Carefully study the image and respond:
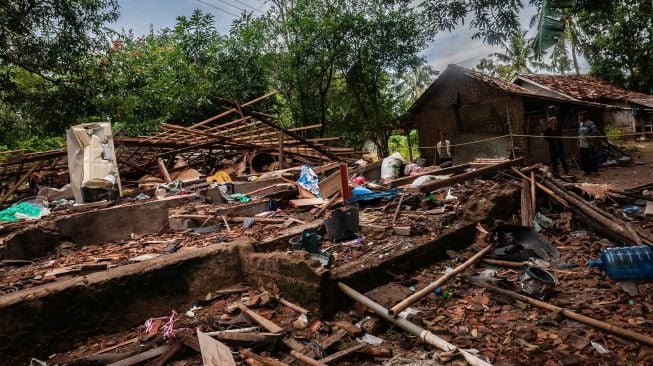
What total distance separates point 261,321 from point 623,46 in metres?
25.5

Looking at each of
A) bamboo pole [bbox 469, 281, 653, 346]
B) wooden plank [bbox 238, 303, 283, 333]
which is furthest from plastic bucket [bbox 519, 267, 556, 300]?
wooden plank [bbox 238, 303, 283, 333]

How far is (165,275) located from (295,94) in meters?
15.3

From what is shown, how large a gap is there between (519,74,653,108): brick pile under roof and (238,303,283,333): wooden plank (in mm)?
19386

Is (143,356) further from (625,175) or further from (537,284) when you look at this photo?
(625,175)

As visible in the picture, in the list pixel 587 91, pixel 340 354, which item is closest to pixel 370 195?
pixel 340 354

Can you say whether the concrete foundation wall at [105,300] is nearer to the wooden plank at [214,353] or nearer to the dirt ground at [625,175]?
the wooden plank at [214,353]

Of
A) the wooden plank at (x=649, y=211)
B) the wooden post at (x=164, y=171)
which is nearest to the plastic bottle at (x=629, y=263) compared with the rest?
the wooden plank at (x=649, y=211)

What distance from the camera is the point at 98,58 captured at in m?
9.69

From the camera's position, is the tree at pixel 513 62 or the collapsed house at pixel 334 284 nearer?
the collapsed house at pixel 334 284

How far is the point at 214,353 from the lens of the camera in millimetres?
2789

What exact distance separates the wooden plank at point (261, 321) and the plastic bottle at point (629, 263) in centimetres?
376

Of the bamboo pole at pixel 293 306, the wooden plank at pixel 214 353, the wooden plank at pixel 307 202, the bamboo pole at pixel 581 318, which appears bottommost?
the bamboo pole at pixel 581 318

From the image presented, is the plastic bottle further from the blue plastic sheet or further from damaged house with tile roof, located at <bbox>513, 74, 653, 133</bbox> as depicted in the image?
damaged house with tile roof, located at <bbox>513, 74, 653, 133</bbox>

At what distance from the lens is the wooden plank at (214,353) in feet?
8.90
